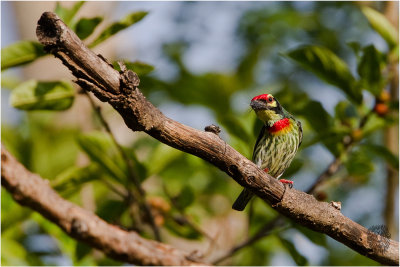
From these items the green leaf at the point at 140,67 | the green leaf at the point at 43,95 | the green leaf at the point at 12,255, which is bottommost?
the green leaf at the point at 12,255

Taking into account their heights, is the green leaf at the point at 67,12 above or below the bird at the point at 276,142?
above

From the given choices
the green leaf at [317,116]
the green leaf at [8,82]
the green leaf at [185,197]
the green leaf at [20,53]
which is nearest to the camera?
the green leaf at [20,53]

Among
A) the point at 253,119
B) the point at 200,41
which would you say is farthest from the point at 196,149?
the point at 200,41

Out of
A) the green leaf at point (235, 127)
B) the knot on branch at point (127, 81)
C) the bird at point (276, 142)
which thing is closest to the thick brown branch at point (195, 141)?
the knot on branch at point (127, 81)

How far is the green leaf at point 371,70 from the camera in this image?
10.3 feet

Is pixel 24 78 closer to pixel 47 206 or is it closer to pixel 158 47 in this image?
pixel 158 47

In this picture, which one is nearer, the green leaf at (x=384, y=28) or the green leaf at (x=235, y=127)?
the green leaf at (x=235, y=127)

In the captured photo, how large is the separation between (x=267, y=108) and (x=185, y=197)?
0.98 metres

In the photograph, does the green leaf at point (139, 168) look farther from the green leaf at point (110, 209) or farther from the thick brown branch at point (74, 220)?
the thick brown branch at point (74, 220)

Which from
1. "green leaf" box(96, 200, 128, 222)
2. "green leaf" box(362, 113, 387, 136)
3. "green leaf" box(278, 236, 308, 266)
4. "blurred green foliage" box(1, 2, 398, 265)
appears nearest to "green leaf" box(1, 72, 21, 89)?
"blurred green foliage" box(1, 2, 398, 265)

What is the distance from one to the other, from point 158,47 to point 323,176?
3059 mm

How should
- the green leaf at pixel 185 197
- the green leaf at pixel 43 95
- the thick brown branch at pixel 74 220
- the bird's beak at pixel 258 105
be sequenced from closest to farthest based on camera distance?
the thick brown branch at pixel 74 220 < the bird's beak at pixel 258 105 < the green leaf at pixel 43 95 < the green leaf at pixel 185 197

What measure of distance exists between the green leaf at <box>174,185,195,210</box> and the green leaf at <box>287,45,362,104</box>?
3.48 feet

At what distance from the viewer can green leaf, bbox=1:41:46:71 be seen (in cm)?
277
